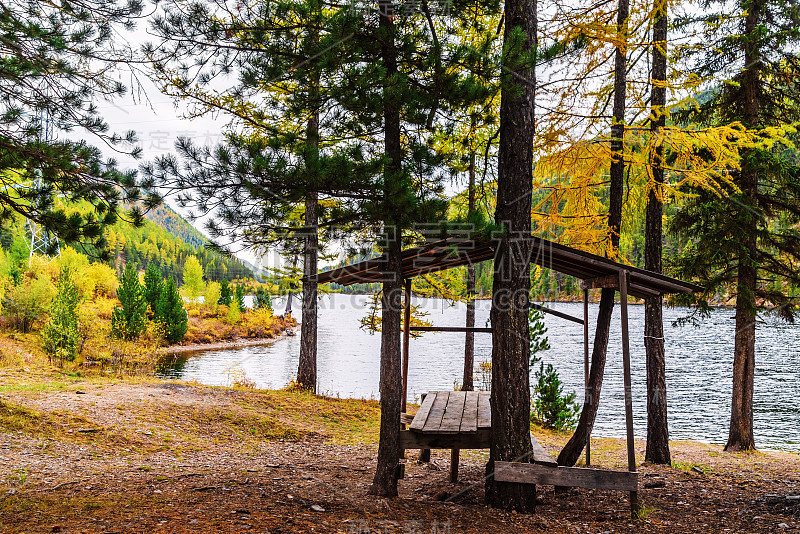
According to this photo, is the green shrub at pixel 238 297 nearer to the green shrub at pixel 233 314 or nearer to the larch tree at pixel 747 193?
the green shrub at pixel 233 314

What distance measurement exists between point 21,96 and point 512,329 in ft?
17.8

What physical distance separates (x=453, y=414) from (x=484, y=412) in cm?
43

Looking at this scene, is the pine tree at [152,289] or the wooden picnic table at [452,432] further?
the pine tree at [152,289]

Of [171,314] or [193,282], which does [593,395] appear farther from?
[193,282]

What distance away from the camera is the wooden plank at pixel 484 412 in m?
5.34

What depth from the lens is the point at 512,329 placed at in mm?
5129

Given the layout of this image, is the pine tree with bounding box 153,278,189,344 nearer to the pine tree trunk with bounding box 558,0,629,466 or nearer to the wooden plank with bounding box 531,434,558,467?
the pine tree trunk with bounding box 558,0,629,466

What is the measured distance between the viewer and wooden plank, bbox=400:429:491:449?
199 inches

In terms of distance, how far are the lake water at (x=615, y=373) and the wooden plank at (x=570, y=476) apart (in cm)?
692

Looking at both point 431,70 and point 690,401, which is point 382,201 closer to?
point 431,70

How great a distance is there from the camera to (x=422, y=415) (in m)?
5.88

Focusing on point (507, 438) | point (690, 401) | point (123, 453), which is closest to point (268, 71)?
point (507, 438)

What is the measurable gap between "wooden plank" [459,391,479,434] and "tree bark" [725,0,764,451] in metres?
5.91

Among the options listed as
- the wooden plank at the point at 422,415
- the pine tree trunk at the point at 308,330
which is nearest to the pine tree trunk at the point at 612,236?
the wooden plank at the point at 422,415
